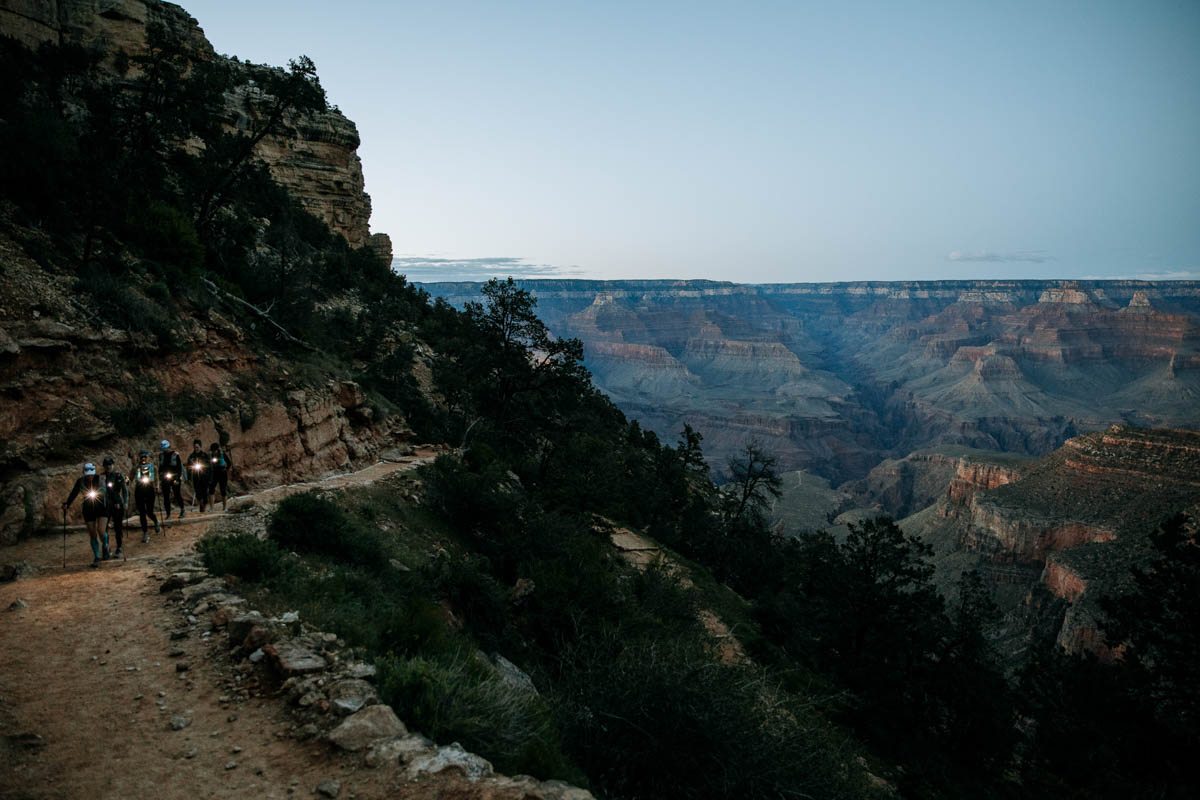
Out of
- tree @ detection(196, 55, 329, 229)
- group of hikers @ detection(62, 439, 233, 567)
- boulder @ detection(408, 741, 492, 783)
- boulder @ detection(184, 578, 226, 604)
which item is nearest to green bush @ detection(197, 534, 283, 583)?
boulder @ detection(184, 578, 226, 604)

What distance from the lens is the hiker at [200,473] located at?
39.1ft

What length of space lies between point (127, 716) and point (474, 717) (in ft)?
10.4

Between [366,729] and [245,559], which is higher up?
[245,559]

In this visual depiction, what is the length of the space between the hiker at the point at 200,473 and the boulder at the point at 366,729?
30.2 ft

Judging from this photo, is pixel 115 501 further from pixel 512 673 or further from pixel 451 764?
pixel 451 764

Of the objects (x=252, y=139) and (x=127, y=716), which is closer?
(x=127, y=716)

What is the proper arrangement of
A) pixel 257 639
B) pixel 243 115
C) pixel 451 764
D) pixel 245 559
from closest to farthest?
pixel 451 764, pixel 257 639, pixel 245 559, pixel 243 115

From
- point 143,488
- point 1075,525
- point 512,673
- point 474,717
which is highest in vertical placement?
point 143,488

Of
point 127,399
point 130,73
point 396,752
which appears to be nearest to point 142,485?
point 127,399

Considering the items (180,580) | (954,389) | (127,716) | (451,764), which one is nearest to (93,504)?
(180,580)

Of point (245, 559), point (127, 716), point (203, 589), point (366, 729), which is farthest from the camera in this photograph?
point (245, 559)

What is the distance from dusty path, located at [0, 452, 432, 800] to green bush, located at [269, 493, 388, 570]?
2682mm

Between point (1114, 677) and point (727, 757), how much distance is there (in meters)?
A: 18.6

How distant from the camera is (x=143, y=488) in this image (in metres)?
10.4
